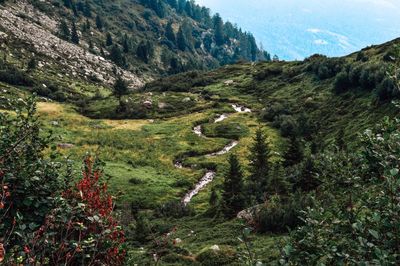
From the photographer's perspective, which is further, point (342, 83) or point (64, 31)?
point (64, 31)

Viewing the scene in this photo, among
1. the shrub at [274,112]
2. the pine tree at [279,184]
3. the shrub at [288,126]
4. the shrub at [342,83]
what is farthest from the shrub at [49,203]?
the shrub at [274,112]

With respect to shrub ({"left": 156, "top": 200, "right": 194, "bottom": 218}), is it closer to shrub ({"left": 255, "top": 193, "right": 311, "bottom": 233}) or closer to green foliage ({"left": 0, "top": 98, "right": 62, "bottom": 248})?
shrub ({"left": 255, "top": 193, "right": 311, "bottom": 233})

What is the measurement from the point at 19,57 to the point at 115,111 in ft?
175

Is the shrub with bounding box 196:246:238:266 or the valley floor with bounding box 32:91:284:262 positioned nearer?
the shrub with bounding box 196:246:238:266

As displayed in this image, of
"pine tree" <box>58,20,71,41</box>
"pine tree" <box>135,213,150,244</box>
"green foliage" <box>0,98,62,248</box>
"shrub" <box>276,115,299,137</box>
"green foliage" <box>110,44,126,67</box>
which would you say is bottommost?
"pine tree" <box>135,213,150,244</box>

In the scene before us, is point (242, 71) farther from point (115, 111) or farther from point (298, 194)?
point (298, 194)

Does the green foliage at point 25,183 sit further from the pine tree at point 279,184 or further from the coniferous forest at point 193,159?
the pine tree at point 279,184

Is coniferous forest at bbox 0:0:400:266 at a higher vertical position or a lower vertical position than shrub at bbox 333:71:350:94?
lower

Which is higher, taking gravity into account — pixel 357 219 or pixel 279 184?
pixel 357 219

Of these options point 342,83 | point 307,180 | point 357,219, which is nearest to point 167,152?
point 307,180

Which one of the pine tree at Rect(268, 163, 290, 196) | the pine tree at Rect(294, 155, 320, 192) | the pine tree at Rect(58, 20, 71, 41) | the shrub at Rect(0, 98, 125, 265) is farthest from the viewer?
the pine tree at Rect(58, 20, 71, 41)

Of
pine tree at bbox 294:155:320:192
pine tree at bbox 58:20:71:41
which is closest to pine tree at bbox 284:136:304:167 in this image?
pine tree at bbox 294:155:320:192

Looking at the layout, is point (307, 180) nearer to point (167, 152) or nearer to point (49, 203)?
point (49, 203)

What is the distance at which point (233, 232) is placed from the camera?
32.5 m
